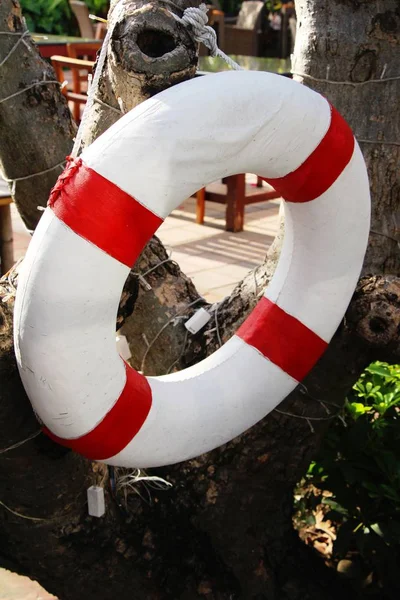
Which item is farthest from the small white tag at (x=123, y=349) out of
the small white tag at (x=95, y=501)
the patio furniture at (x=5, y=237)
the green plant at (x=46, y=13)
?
the green plant at (x=46, y=13)

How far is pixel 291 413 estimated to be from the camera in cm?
199

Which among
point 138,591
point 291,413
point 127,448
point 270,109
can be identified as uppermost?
point 270,109

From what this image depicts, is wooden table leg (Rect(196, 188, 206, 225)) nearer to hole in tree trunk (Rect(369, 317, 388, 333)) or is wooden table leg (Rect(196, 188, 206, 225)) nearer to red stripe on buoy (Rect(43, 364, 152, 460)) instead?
hole in tree trunk (Rect(369, 317, 388, 333))

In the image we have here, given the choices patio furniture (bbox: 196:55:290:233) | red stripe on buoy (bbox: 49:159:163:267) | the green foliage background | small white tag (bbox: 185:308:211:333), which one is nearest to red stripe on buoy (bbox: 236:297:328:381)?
small white tag (bbox: 185:308:211:333)

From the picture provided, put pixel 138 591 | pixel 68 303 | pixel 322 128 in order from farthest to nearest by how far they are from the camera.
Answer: pixel 138 591
pixel 322 128
pixel 68 303

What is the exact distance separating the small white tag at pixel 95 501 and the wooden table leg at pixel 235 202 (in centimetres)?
378

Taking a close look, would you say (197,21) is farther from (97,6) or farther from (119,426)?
(97,6)

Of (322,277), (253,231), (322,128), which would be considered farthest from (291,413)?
(253,231)

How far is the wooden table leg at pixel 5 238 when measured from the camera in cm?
376

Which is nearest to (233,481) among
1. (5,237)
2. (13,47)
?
(13,47)

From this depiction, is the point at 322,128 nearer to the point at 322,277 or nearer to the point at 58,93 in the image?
the point at 322,277

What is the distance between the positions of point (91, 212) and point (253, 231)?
4.37 m

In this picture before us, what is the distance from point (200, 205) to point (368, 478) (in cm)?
364

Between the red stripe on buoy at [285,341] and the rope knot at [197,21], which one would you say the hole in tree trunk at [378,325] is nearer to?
the red stripe on buoy at [285,341]
